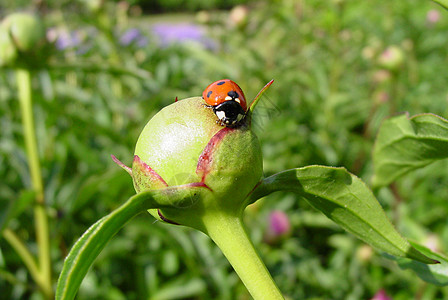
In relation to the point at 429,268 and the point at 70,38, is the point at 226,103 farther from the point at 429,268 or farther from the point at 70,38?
the point at 70,38

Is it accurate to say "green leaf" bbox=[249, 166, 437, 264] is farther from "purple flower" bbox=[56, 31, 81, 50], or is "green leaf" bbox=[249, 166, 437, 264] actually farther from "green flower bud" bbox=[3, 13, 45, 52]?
"purple flower" bbox=[56, 31, 81, 50]

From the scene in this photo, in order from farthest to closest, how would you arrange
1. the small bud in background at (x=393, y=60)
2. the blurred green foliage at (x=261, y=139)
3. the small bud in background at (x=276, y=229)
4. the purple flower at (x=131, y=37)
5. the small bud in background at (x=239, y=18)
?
the purple flower at (x=131, y=37), the small bud in background at (x=239, y=18), the small bud in background at (x=393, y=60), the small bud in background at (x=276, y=229), the blurred green foliage at (x=261, y=139)

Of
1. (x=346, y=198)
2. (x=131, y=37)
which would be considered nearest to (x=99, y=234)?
(x=346, y=198)

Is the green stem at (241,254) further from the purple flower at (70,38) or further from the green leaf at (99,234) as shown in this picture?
the purple flower at (70,38)

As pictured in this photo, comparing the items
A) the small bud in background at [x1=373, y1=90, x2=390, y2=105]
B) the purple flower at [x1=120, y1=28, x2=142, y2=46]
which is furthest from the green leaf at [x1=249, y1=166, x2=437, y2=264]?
the purple flower at [x1=120, y1=28, x2=142, y2=46]

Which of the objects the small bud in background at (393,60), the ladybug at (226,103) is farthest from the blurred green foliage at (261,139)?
the ladybug at (226,103)

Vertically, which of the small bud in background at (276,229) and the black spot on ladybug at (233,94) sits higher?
the black spot on ladybug at (233,94)

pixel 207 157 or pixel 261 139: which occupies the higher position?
pixel 207 157

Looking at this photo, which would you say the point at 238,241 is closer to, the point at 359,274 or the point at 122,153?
the point at 122,153
